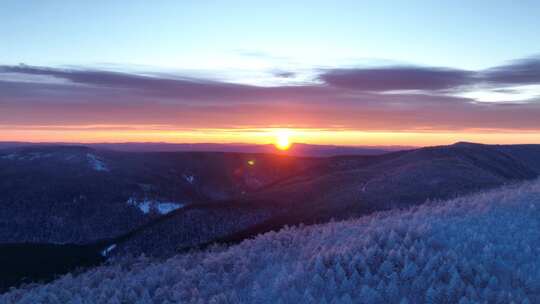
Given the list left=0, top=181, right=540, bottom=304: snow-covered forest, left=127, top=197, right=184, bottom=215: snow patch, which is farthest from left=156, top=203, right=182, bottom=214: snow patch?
left=0, top=181, right=540, bottom=304: snow-covered forest

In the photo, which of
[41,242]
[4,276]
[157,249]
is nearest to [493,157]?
[157,249]

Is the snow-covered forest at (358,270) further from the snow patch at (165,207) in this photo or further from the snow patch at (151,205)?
the snow patch at (165,207)

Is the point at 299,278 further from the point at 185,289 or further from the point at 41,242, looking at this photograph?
the point at 41,242

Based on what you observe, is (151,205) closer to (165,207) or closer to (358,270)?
(165,207)

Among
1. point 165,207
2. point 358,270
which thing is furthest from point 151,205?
point 358,270

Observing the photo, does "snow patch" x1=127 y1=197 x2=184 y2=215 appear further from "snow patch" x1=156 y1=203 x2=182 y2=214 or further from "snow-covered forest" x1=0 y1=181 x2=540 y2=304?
"snow-covered forest" x1=0 y1=181 x2=540 y2=304
